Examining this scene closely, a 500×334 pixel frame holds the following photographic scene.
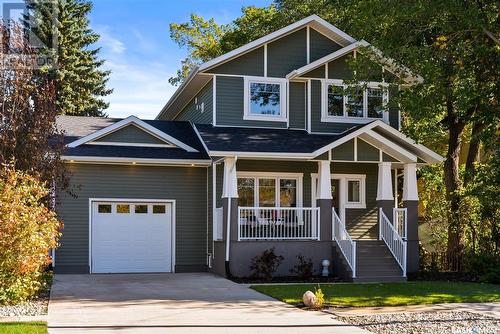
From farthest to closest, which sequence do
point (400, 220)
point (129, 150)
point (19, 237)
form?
point (129, 150), point (400, 220), point (19, 237)

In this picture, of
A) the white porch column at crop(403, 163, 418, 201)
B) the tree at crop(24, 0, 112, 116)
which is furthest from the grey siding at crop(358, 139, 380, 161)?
the tree at crop(24, 0, 112, 116)

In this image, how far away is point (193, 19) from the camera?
4009 cm

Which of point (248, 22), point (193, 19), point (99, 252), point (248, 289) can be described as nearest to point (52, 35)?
point (193, 19)

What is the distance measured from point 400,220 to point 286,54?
677cm

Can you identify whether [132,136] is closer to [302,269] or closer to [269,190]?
[269,190]

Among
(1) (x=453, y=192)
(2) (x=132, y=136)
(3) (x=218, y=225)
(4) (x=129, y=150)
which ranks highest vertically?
(2) (x=132, y=136)

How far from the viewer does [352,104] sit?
73.6 feet

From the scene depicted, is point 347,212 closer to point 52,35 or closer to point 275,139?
point 275,139

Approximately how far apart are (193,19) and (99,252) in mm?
22865

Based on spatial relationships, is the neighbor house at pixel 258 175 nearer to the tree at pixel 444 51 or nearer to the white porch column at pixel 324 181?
the white porch column at pixel 324 181

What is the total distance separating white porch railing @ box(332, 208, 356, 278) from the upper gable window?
14.4ft

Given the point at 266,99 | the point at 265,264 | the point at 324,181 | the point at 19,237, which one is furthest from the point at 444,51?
the point at 19,237

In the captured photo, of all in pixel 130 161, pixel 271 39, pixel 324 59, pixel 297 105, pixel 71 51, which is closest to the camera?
pixel 130 161

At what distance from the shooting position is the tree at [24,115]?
14.1m
